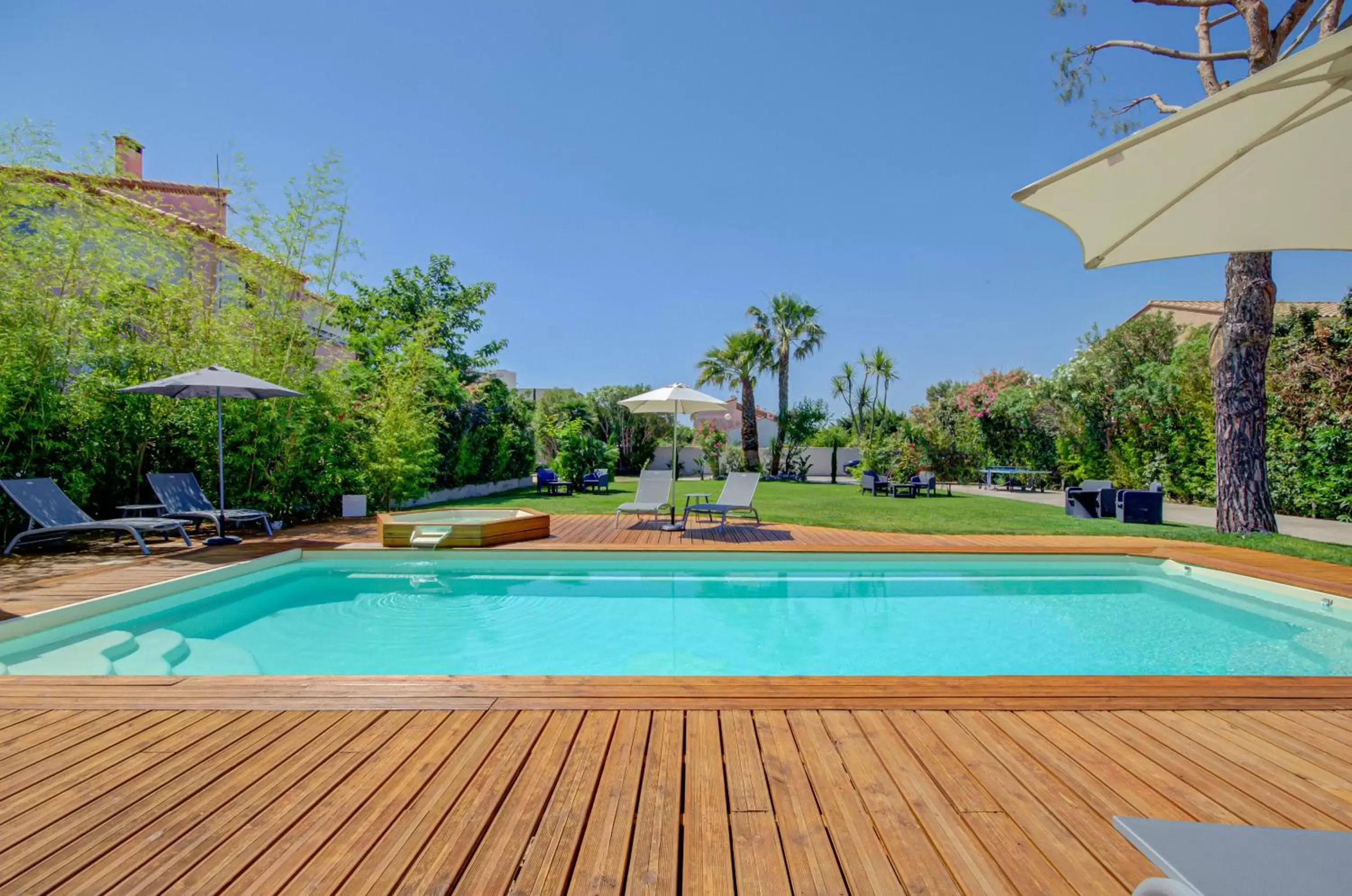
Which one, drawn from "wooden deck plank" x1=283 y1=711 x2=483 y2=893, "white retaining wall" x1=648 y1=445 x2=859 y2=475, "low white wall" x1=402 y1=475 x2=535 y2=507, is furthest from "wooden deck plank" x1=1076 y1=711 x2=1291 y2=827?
"white retaining wall" x1=648 y1=445 x2=859 y2=475

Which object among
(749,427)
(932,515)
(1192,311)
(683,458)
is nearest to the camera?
(932,515)

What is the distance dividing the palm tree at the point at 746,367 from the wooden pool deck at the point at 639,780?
71.7 ft

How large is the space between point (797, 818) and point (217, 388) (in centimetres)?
742

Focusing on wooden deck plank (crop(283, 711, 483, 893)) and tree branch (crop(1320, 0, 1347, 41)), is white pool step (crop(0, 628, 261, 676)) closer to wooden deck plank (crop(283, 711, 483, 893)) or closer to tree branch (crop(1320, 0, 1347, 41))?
wooden deck plank (crop(283, 711, 483, 893))

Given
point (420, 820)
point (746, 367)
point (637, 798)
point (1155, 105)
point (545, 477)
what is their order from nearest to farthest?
point (420, 820) → point (637, 798) → point (1155, 105) → point (545, 477) → point (746, 367)

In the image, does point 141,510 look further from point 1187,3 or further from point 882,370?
point 882,370

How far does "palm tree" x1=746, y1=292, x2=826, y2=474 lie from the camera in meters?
24.7

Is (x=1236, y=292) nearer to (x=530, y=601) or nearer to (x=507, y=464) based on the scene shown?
(x=530, y=601)

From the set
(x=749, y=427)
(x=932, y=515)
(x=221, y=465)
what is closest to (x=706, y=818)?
(x=221, y=465)

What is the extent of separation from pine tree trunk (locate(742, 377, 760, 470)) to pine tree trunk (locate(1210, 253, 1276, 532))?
16.8 metres

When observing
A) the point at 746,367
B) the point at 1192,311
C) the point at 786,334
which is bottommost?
the point at 746,367

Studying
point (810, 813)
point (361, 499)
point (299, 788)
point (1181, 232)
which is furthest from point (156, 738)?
point (361, 499)

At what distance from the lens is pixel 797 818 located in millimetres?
1757

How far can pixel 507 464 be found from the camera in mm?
16812
